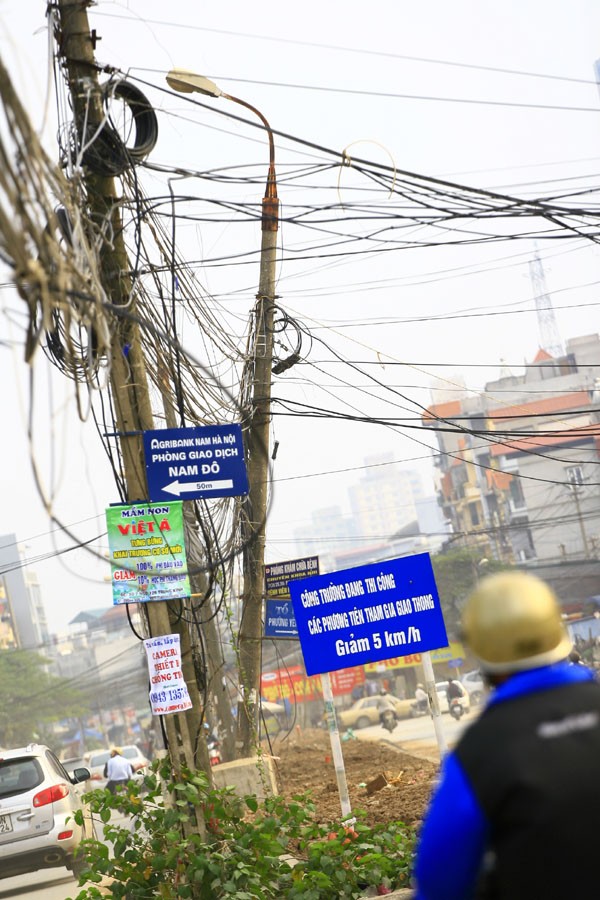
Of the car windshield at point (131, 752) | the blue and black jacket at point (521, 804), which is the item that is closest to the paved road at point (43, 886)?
the blue and black jacket at point (521, 804)

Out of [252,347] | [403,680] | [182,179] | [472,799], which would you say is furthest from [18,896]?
[403,680]

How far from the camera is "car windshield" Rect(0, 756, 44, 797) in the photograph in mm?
12172

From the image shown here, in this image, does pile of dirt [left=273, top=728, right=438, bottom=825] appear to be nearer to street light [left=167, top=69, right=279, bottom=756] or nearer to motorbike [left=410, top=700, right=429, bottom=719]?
street light [left=167, top=69, right=279, bottom=756]

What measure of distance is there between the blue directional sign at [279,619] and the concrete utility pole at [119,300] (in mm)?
8033

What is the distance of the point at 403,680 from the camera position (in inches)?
2859

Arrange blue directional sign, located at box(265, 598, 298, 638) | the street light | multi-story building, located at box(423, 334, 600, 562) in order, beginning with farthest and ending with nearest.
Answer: multi-story building, located at box(423, 334, 600, 562) < blue directional sign, located at box(265, 598, 298, 638) < the street light

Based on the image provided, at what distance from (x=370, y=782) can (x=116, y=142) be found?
1046 centimetres

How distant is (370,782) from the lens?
15773mm

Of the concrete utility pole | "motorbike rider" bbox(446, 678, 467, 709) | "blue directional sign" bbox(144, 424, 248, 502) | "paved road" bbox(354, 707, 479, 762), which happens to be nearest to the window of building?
"paved road" bbox(354, 707, 479, 762)

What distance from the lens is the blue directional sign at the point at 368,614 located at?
10.1m

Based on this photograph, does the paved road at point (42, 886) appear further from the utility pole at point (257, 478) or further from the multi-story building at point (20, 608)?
the multi-story building at point (20, 608)

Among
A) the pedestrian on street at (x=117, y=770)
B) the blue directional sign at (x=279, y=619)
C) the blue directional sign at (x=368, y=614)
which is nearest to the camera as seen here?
the blue directional sign at (x=368, y=614)

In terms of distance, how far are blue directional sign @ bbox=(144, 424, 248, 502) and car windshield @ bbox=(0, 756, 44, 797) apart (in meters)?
5.45

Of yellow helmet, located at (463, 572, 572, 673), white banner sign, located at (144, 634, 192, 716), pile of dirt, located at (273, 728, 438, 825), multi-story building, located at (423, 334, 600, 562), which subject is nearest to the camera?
yellow helmet, located at (463, 572, 572, 673)
